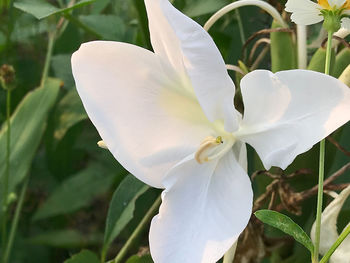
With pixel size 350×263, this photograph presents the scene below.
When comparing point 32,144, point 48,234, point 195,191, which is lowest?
point 48,234

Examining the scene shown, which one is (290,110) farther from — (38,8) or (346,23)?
(38,8)

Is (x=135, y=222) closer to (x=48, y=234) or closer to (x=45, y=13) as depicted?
(x=48, y=234)

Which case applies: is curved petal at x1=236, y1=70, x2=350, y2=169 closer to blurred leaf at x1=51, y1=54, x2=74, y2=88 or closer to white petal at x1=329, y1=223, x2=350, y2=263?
white petal at x1=329, y1=223, x2=350, y2=263

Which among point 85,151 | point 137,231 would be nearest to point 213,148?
point 137,231

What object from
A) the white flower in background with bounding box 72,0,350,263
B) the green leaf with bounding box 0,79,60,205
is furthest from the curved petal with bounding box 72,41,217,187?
the green leaf with bounding box 0,79,60,205

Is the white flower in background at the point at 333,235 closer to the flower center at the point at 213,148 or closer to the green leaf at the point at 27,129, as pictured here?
the flower center at the point at 213,148

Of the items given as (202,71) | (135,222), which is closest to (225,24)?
(135,222)

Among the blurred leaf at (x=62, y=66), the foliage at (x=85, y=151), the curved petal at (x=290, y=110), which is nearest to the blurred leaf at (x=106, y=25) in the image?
the foliage at (x=85, y=151)
